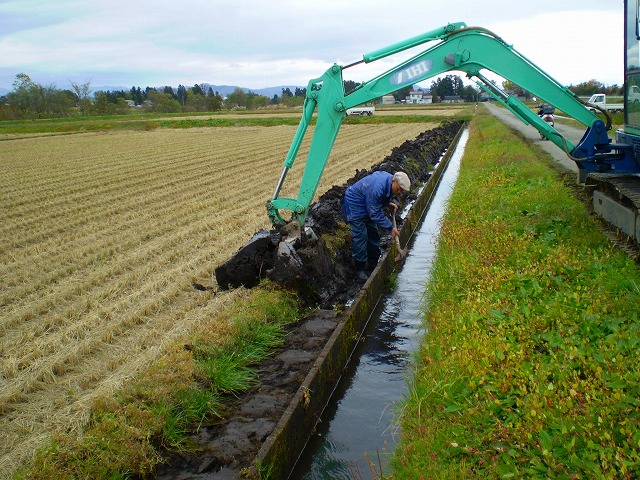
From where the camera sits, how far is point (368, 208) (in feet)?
26.6

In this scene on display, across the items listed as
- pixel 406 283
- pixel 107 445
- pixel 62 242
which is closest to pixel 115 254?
pixel 62 242

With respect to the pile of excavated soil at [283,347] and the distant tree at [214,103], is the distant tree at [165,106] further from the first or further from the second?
the pile of excavated soil at [283,347]

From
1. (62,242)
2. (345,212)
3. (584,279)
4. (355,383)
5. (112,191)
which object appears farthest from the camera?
(112,191)

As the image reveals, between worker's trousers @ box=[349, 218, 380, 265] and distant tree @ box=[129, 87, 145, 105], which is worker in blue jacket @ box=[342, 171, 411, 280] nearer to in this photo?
worker's trousers @ box=[349, 218, 380, 265]

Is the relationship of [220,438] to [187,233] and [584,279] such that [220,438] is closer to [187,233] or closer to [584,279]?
[584,279]

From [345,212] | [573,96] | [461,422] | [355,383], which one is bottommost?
[355,383]

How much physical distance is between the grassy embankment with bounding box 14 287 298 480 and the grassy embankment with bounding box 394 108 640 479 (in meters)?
1.65

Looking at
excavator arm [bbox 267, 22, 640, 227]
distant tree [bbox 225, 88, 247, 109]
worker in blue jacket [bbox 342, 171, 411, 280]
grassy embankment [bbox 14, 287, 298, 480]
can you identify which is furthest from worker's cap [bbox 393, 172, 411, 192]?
distant tree [bbox 225, 88, 247, 109]

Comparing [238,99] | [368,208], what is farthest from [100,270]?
[238,99]

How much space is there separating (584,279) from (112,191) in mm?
13153

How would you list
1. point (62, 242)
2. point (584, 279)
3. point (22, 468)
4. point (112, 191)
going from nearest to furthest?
1. point (22, 468)
2. point (584, 279)
3. point (62, 242)
4. point (112, 191)

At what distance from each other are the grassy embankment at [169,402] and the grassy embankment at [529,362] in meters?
1.65

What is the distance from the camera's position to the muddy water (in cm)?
484

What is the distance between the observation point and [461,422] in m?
4.48
